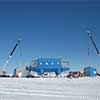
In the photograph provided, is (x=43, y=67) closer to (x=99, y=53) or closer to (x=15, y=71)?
(x=15, y=71)

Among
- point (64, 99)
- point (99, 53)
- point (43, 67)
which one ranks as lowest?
point (64, 99)

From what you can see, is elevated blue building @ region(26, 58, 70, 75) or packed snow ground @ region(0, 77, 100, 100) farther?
elevated blue building @ region(26, 58, 70, 75)

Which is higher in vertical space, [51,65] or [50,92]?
[51,65]

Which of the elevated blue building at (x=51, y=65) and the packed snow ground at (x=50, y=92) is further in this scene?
the elevated blue building at (x=51, y=65)

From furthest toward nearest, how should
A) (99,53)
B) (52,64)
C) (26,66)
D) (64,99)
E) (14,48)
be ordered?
(14,48)
(99,53)
(26,66)
(52,64)
(64,99)

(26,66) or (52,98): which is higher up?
(26,66)

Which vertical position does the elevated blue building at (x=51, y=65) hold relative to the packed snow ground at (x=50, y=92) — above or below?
above

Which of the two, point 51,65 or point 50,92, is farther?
point 51,65

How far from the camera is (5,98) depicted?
9242 millimetres

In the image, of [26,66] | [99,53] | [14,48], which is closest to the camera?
[26,66]

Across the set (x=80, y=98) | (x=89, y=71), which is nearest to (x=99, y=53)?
(x=89, y=71)

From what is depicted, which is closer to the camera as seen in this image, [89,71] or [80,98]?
[80,98]

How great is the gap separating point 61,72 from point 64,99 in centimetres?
3830

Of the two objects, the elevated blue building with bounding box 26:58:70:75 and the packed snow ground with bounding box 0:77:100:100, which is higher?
the elevated blue building with bounding box 26:58:70:75
